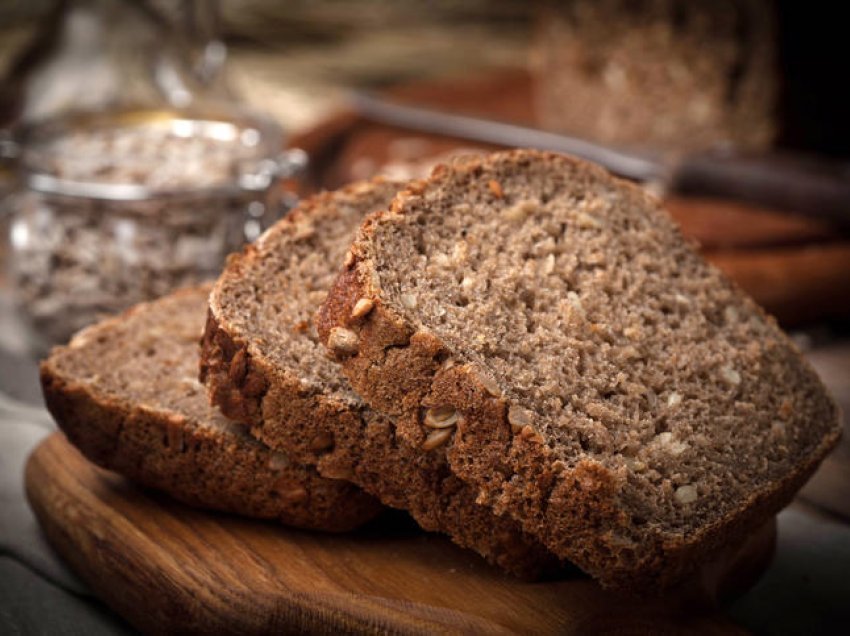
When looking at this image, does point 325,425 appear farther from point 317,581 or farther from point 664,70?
point 664,70

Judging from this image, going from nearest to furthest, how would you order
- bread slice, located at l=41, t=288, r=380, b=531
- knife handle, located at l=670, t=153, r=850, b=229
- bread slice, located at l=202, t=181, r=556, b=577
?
bread slice, located at l=202, t=181, r=556, b=577 < bread slice, located at l=41, t=288, r=380, b=531 < knife handle, located at l=670, t=153, r=850, b=229

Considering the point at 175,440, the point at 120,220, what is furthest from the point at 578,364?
the point at 120,220

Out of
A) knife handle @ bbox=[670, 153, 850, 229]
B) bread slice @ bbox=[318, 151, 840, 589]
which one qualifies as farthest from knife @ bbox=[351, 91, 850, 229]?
bread slice @ bbox=[318, 151, 840, 589]

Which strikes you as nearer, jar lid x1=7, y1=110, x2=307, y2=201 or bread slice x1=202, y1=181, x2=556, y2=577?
bread slice x1=202, y1=181, x2=556, y2=577

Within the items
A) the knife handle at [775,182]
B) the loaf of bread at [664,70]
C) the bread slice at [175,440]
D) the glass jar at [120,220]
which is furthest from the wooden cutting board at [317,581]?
the loaf of bread at [664,70]

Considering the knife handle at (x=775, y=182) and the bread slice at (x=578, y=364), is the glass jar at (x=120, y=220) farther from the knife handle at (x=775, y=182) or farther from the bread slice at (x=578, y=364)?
the knife handle at (x=775, y=182)

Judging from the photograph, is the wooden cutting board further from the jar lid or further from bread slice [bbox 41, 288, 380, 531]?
the jar lid

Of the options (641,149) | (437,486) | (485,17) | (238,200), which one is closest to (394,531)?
(437,486)
